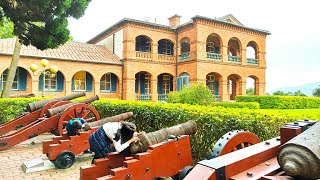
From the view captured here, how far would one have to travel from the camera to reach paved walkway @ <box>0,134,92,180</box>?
15.4ft

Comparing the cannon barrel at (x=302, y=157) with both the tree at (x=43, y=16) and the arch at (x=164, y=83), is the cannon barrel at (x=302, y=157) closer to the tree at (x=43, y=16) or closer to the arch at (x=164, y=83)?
the tree at (x=43, y=16)

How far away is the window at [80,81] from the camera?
72.0 feet

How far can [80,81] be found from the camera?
2211 cm

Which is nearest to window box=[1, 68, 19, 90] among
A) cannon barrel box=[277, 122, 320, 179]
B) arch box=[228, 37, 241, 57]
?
arch box=[228, 37, 241, 57]

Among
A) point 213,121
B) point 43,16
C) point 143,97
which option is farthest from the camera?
point 143,97

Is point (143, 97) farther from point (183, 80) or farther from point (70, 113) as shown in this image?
point (70, 113)

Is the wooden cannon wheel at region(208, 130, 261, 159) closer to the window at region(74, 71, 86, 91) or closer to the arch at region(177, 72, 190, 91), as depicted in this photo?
the arch at region(177, 72, 190, 91)

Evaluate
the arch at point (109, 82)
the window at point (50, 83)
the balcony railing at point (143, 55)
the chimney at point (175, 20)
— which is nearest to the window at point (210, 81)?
the chimney at point (175, 20)

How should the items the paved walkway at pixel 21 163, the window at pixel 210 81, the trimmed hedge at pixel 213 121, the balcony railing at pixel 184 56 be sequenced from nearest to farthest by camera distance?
the trimmed hedge at pixel 213 121
the paved walkway at pixel 21 163
the balcony railing at pixel 184 56
the window at pixel 210 81

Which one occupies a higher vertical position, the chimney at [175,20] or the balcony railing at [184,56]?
the chimney at [175,20]

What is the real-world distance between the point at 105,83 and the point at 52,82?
445cm

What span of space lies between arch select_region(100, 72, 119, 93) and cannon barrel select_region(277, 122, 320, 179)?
22218mm

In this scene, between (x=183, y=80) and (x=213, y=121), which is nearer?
(x=213, y=121)

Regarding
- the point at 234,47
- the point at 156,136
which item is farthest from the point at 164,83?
the point at 156,136
